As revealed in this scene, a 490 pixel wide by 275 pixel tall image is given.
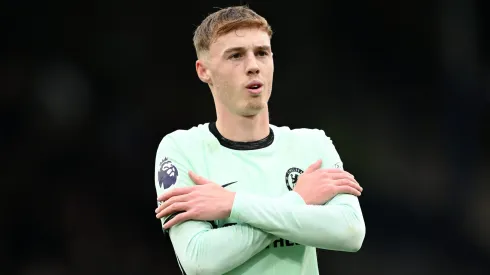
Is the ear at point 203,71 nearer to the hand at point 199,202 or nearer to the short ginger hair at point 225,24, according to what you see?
the short ginger hair at point 225,24

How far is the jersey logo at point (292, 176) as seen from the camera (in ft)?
8.06

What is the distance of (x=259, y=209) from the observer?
7.23 ft

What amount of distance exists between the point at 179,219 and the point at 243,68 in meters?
0.61

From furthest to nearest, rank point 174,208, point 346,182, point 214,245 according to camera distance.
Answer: point 346,182 → point 174,208 → point 214,245

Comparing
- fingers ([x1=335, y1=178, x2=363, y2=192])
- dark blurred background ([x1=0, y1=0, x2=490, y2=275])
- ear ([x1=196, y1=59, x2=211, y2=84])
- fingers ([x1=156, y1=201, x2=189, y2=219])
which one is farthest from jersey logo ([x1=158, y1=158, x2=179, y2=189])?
dark blurred background ([x1=0, y1=0, x2=490, y2=275])

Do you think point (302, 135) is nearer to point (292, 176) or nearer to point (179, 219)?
point (292, 176)

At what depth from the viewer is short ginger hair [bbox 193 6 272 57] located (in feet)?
Answer: 8.13

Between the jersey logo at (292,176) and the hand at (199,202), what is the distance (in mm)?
274

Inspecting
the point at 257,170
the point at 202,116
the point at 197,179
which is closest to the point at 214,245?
the point at 197,179

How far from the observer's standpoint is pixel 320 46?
5.14 meters

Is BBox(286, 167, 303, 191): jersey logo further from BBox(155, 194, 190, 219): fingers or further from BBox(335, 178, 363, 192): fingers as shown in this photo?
BBox(155, 194, 190, 219): fingers

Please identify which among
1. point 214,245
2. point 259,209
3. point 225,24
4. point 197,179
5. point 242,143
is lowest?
point 214,245
